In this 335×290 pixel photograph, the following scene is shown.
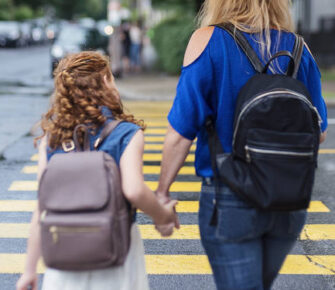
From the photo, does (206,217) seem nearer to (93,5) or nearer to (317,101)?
(317,101)

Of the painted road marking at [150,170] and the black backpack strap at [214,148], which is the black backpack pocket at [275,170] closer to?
the black backpack strap at [214,148]

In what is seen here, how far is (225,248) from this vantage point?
90.7 inches

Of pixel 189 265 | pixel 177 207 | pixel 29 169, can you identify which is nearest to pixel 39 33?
pixel 29 169

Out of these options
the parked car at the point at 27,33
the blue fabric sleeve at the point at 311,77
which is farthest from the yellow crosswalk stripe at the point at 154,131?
the parked car at the point at 27,33

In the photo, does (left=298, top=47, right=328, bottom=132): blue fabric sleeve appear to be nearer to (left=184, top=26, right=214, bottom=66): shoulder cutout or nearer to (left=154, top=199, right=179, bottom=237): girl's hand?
(left=184, top=26, right=214, bottom=66): shoulder cutout

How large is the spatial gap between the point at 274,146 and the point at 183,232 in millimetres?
3247

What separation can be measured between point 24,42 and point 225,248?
47.2 meters

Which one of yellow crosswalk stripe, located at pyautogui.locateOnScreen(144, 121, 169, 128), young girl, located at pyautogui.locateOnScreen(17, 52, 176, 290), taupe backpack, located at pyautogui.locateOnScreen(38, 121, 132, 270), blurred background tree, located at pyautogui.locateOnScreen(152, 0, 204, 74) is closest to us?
taupe backpack, located at pyautogui.locateOnScreen(38, 121, 132, 270)

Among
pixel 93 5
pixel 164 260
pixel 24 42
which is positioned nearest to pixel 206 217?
pixel 164 260

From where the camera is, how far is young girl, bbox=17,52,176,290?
2252mm

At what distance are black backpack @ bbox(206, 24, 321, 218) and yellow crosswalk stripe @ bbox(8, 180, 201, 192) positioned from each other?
4.48 metres

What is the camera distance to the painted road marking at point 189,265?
4.38 meters

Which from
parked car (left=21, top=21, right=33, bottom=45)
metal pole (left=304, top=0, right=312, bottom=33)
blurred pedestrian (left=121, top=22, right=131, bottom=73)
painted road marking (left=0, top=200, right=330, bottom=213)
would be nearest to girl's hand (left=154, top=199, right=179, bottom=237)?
painted road marking (left=0, top=200, right=330, bottom=213)

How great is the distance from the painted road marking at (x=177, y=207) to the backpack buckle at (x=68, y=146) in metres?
3.68
